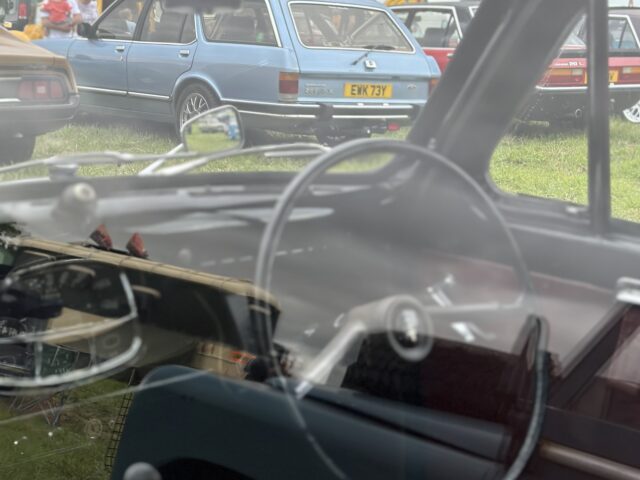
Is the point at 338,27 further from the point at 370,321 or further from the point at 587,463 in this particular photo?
the point at 587,463

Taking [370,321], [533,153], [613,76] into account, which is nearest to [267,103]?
[370,321]

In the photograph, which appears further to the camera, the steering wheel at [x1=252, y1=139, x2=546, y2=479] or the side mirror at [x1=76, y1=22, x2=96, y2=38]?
the side mirror at [x1=76, y1=22, x2=96, y2=38]

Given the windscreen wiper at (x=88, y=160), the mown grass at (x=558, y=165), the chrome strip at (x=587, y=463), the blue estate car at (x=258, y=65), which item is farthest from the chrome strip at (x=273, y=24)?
the chrome strip at (x=587, y=463)

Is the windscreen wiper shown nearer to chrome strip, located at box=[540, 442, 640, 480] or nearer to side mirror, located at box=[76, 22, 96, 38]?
side mirror, located at box=[76, 22, 96, 38]

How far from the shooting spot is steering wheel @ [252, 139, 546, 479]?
120cm

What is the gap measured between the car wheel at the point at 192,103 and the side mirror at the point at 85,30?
0.18m

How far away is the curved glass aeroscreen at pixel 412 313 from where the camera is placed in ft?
4.03

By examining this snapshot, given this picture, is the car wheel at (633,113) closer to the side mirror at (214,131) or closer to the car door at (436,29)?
the car door at (436,29)

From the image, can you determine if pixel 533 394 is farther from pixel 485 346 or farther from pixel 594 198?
pixel 594 198

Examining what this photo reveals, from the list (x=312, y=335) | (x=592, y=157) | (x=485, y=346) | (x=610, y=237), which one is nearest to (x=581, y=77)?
(x=592, y=157)

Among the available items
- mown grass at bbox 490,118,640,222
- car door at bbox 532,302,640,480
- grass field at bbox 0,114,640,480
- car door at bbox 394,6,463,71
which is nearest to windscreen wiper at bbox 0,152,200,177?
grass field at bbox 0,114,640,480

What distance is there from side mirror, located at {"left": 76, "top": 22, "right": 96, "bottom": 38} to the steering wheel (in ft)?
1.49

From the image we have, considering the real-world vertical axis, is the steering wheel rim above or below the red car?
below

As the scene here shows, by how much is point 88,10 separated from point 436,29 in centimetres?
60
